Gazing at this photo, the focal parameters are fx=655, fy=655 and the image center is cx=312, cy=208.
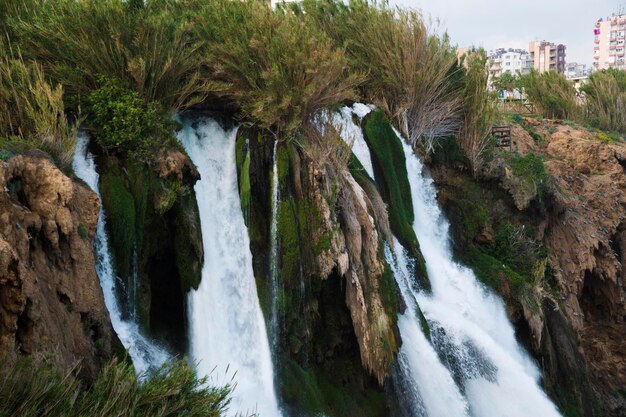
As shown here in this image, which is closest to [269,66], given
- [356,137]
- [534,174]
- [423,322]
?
[356,137]

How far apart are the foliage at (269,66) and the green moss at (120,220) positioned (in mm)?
3542

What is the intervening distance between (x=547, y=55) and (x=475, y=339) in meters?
102

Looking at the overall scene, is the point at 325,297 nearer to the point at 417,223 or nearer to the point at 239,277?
the point at 239,277

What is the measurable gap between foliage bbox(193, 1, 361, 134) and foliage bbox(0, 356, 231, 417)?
7201mm

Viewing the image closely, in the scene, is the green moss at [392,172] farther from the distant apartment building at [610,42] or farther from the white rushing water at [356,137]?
the distant apartment building at [610,42]

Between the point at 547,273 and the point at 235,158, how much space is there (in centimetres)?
1070

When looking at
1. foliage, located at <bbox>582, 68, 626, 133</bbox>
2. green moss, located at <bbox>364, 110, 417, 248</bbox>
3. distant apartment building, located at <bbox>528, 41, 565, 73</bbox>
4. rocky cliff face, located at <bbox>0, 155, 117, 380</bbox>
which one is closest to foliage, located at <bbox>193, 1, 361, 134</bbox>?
green moss, located at <bbox>364, 110, 417, 248</bbox>

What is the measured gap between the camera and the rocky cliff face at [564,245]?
53.7ft

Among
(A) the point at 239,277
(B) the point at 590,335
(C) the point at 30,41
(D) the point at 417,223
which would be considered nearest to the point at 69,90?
(C) the point at 30,41

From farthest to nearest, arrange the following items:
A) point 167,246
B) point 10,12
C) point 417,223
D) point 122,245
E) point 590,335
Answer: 1. point 590,335
2. point 417,223
3. point 10,12
4. point 167,246
5. point 122,245

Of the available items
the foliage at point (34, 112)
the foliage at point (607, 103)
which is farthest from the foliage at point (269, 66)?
the foliage at point (607, 103)

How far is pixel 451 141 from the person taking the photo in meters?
19.9

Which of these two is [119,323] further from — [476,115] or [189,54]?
[476,115]

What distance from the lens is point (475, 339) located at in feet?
45.4
